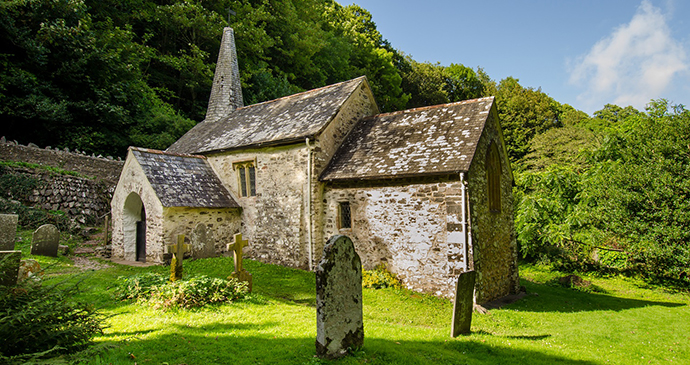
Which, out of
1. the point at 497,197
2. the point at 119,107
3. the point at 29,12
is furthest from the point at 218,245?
the point at 29,12

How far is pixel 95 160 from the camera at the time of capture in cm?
2044

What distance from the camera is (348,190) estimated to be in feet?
45.8

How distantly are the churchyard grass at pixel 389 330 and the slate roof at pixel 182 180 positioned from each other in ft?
8.86

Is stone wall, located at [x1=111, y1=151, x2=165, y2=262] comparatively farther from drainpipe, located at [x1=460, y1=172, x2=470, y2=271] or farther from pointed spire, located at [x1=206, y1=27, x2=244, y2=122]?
drainpipe, located at [x1=460, y1=172, x2=470, y2=271]

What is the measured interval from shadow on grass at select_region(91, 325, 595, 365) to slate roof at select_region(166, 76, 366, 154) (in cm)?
885

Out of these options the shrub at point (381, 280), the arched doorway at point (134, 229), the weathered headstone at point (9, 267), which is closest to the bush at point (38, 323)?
the weathered headstone at point (9, 267)

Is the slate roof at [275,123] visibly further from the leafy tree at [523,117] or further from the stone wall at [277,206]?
the leafy tree at [523,117]

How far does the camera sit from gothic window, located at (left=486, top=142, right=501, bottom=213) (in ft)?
44.5

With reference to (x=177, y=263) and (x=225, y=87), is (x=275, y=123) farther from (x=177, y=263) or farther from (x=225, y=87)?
(x=225, y=87)

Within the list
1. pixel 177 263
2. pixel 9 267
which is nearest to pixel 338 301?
pixel 9 267

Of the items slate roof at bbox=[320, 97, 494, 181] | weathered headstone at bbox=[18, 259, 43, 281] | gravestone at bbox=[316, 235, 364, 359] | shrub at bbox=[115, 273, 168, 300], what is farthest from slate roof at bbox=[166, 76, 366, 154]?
gravestone at bbox=[316, 235, 364, 359]

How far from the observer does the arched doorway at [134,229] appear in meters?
16.2

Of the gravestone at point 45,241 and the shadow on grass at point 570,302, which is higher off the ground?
the gravestone at point 45,241

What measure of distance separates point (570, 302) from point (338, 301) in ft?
37.0
